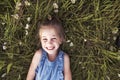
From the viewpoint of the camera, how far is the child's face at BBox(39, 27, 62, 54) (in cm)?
200

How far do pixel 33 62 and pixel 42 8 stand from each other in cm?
33

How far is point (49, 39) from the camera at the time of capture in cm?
200

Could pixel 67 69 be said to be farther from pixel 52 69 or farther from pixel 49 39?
pixel 49 39

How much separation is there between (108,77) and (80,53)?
0.74 ft

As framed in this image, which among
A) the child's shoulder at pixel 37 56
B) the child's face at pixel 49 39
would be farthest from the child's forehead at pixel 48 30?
the child's shoulder at pixel 37 56

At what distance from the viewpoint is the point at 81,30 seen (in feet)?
6.98

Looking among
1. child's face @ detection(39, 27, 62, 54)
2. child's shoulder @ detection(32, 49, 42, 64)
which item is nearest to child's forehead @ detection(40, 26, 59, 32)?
child's face @ detection(39, 27, 62, 54)

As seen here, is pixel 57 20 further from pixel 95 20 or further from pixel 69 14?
pixel 95 20

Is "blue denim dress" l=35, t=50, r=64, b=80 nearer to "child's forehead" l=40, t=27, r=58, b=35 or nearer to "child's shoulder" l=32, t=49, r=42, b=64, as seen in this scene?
"child's shoulder" l=32, t=49, r=42, b=64

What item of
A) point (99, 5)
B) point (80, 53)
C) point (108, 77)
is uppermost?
point (99, 5)

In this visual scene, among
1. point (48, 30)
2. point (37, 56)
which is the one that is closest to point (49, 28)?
point (48, 30)

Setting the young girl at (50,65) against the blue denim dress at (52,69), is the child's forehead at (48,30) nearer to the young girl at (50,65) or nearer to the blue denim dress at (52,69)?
the young girl at (50,65)

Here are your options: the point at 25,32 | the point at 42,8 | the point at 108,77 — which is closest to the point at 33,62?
the point at 25,32

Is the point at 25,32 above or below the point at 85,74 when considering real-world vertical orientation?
above
